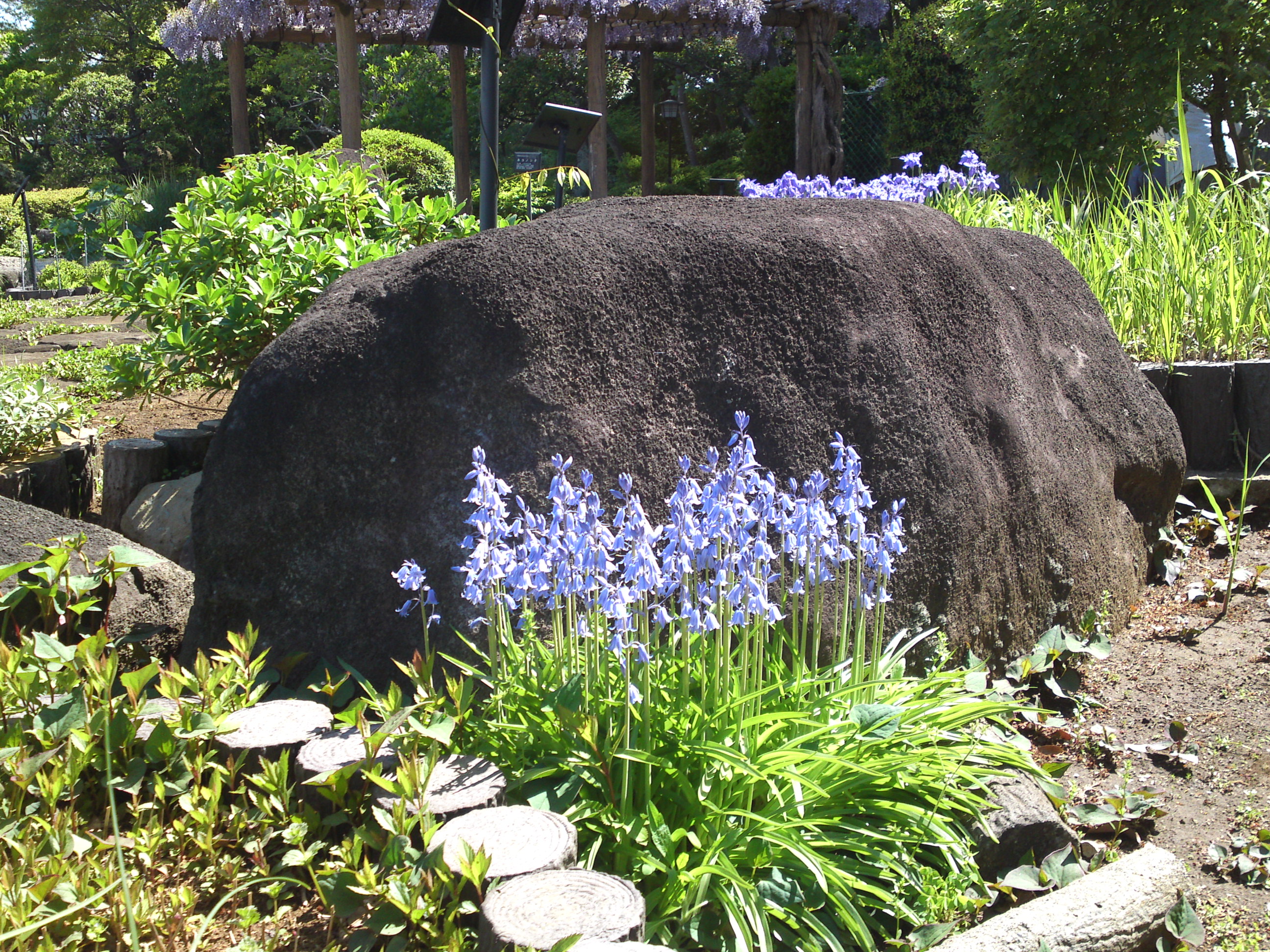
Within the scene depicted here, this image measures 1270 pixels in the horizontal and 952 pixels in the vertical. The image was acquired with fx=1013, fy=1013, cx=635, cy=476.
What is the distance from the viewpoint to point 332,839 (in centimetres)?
224

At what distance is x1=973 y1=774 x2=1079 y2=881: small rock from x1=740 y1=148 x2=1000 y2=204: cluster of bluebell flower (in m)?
3.84

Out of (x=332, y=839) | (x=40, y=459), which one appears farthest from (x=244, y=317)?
(x=332, y=839)

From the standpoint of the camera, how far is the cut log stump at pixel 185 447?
470 centimetres

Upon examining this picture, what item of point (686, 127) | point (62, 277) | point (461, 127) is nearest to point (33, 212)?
point (62, 277)

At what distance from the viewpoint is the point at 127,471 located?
4.53 m

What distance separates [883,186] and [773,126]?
14965 millimetres

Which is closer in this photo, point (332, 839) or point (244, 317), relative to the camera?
point (332, 839)

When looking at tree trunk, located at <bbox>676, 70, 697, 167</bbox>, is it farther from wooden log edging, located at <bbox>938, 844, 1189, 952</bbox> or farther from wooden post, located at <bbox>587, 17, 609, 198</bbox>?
wooden log edging, located at <bbox>938, 844, 1189, 952</bbox>

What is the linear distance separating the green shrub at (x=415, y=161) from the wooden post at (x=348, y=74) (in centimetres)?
574

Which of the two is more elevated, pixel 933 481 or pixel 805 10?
pixel 805 10

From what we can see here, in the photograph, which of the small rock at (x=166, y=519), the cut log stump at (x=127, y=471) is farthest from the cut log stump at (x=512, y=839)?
the cut log stump at (x=127, y=471)

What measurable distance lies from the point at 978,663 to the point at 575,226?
1.79 metres

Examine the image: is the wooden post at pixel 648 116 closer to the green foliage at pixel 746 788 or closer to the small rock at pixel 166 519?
the small rock at pixel 166 519

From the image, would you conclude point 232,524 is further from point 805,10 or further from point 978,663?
point 805,10
